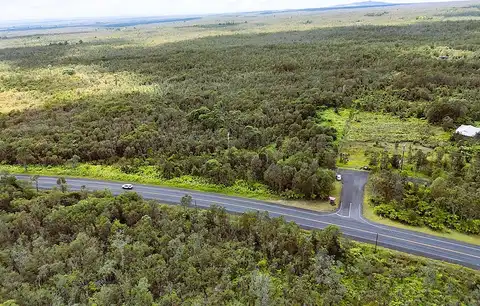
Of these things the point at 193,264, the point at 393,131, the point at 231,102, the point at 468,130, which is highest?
the point at 231,102

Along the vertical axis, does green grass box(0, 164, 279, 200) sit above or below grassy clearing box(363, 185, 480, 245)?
above

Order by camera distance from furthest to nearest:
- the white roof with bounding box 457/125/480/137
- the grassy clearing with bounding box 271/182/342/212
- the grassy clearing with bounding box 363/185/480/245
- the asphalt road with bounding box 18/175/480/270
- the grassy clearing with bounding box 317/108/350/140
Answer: the grassy clearing with bounding box 317/108/350/140, the white roof with bounding box 457/125/480/137, the grassy clearing with bounding box 271/182/342/212, the grassy clearing with bounding box 363/185/480/245, the asphalt road with bounding box 18/175/480/270

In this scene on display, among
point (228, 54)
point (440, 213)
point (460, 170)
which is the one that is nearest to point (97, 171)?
point (440, 213)

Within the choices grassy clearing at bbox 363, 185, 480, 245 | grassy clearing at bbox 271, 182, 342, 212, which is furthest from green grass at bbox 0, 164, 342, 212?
grassy clearing at bbox 363, 185, 480, 245

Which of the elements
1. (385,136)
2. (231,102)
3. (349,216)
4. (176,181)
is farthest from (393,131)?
(176,181)

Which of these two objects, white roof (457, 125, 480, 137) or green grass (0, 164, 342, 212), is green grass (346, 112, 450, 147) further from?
green grass (0, 164, 342, 212)

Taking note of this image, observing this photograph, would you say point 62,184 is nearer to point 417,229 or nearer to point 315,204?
point 315,204
